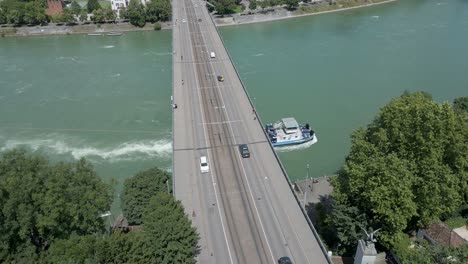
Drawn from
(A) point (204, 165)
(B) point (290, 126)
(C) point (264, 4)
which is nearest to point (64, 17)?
(C) point (264, 4)

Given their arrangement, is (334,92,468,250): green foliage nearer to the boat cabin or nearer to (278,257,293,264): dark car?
(278,257,293,264): dark car

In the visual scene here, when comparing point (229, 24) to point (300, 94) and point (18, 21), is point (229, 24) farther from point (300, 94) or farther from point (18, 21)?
point (18, 21)

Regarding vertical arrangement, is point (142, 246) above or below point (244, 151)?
above

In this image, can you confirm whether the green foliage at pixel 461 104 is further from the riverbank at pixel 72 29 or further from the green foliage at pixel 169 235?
the riverbank at pixel 72 29

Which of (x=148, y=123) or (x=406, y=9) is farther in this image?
(x=406, y=9)

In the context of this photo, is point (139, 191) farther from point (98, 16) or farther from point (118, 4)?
point (118, 4)

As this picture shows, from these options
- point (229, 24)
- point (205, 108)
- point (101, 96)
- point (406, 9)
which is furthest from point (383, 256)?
point (406, 9)

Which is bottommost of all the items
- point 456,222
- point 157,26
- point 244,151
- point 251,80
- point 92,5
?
point 456,222
